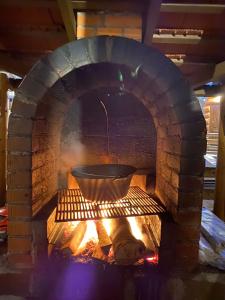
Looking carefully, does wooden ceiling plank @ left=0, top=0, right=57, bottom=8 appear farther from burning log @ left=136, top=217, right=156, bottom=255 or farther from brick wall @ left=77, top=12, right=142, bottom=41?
burning log @ left=136, top=217, right=156, bottom=255

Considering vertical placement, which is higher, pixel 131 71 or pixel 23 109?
pixel 131 71

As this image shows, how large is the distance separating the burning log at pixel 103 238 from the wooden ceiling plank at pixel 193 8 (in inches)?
79.9

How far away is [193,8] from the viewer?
1.74 meters

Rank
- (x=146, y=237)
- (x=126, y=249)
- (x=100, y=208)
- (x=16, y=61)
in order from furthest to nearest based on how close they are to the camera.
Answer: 1. (x=16, y=61)
2. (x=146, y=237)
3. (x=100, y=208)
4. (x=126, y=249)

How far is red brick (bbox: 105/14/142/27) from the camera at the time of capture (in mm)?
1917

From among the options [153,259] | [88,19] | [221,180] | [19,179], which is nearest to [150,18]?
[88,19]

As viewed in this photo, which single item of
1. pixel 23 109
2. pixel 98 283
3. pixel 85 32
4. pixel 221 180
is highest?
pixel 85 32

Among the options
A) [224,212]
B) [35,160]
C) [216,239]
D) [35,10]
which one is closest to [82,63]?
[35,10]

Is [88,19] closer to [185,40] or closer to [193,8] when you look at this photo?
[193,8]

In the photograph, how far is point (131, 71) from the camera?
1812 millimetres

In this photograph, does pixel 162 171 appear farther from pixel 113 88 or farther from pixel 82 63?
pixel 82 63

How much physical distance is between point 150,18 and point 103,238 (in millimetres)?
1925

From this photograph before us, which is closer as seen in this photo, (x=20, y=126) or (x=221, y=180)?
(x=20, y=126)

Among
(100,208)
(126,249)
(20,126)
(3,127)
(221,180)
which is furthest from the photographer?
(221,180)
